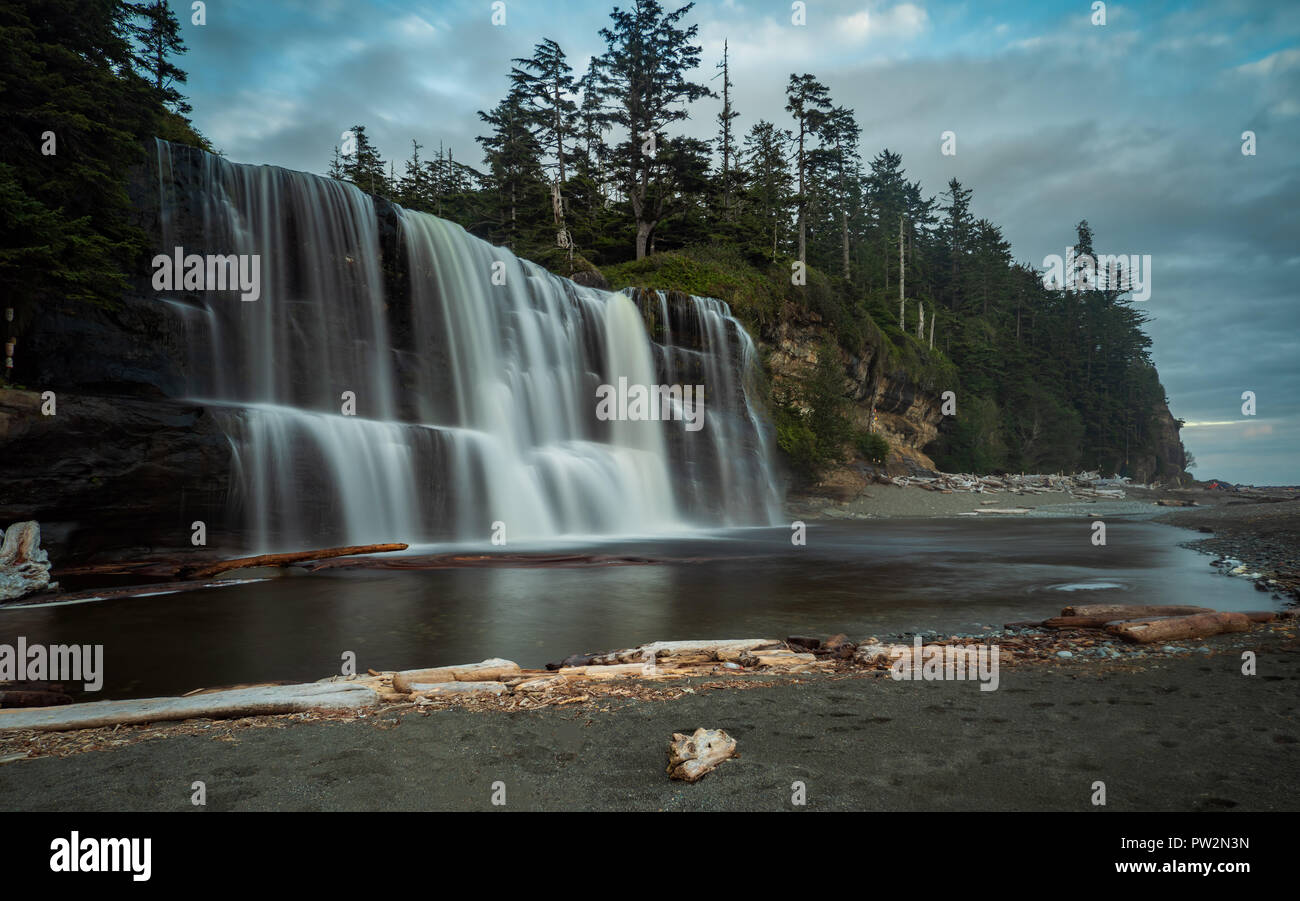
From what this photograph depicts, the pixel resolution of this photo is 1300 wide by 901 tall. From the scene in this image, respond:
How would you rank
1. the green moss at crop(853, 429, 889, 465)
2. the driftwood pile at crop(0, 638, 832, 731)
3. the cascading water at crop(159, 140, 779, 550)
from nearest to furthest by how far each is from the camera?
1. the driftwood pile at crop(0, 638, 832, 731)
2. the cascading water at crop(159, 140, 779, 550)
3. the green moss at crop(853, 429, 889, 465)

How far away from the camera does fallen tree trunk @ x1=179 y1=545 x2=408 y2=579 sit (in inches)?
490

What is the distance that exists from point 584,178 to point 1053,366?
6011 cm

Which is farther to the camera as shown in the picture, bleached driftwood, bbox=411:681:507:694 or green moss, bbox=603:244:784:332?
green moss, bbox=603:244:784:332

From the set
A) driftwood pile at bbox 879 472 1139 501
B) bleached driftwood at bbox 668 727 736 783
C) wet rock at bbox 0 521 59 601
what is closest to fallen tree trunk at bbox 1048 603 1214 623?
bleached driftwood at bbox 668 727 736 783

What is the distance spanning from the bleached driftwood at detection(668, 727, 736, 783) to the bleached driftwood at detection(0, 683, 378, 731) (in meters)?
2.74

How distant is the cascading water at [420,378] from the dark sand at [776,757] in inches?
525

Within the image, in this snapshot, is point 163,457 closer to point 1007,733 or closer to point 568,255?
point 1007,733

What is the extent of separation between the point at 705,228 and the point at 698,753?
44.5m

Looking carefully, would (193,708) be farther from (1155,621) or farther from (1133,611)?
(1133,611)

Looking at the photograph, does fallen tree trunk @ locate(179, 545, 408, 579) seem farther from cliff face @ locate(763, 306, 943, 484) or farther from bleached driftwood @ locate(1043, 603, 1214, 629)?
cliff face @ locate(763, 306, 943, 484)

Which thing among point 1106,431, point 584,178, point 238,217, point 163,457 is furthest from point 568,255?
point 1106,431

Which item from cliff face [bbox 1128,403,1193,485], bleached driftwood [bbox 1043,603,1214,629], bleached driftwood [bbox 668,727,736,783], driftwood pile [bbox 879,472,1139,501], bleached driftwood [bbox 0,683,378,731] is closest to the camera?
bleached driftwood [bbox 668,727,736,783]

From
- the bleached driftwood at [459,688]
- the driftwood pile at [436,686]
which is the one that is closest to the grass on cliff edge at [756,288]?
the driftwood pile at [436,686]

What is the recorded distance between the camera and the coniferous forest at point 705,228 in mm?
13906
